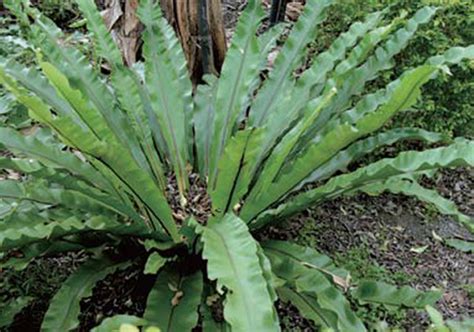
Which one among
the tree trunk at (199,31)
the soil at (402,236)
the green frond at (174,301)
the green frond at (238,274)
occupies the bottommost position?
the soil at (402,236)

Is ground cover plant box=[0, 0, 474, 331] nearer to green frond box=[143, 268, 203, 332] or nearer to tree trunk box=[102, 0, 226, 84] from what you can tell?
green frond box=[143, 268, 203, 332]

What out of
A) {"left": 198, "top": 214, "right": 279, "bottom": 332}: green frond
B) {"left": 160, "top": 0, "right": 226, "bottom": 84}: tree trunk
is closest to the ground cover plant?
{"left": 198, "top": 214, "right": 279, "bottom": 332}: green frond

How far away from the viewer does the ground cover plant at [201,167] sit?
1582 mm

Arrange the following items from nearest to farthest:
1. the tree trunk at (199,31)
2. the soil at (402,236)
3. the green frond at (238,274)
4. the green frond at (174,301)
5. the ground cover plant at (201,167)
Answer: the green frond at (238,274) → the ground cover plant at (201,167) → the green frond at (174,301) → the soil at (402,236) → the tree trunk at (199,31)

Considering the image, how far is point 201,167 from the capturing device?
230 cm

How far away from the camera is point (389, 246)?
252 cm

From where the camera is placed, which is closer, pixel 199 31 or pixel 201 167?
pixel 201 167

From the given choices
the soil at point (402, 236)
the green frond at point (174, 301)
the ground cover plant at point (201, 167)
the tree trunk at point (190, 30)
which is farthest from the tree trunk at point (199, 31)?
the green frond at point (174, 301)

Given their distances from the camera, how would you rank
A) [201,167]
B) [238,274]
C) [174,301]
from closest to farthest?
[238,274]
[174,301]
[201,167]

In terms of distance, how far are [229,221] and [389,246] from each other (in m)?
1.08

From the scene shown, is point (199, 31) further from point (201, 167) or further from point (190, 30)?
point (201, 167)

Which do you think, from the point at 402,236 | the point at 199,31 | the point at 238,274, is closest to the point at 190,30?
the point at 199,31

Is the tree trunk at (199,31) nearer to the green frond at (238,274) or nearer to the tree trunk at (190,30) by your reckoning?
the tree trunk at (190,30)

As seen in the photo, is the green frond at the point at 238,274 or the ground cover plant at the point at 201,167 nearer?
the green frond at the point at 238,274
